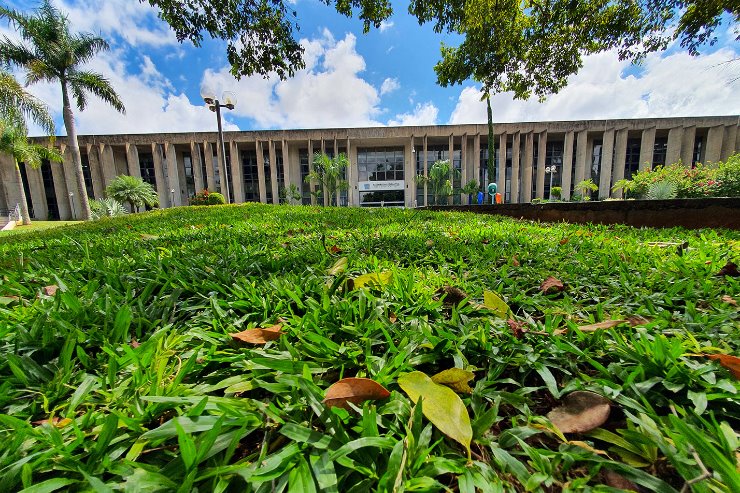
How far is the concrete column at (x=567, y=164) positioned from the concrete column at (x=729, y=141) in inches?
537

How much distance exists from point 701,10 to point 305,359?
406 inches

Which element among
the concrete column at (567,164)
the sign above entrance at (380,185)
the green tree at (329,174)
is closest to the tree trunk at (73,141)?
the green tree at (329,174)

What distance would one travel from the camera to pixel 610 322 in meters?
1.00

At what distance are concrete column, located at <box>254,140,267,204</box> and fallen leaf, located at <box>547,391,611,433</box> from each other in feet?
108

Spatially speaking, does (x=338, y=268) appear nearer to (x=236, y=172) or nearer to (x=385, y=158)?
Result: (x=236, y=172)

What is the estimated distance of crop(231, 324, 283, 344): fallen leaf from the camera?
96 centimetres

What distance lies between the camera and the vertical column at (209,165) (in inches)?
1198

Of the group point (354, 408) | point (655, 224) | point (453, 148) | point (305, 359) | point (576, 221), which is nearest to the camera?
point (354, 408)

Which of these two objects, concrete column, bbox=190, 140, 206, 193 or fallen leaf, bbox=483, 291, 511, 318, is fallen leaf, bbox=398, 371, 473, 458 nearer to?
fallen leaf, bbox=483, 291, 511, 318

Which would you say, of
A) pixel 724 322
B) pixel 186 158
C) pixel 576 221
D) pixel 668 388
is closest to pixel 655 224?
pixel 576 221

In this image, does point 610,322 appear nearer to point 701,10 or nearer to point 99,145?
A: point 701,10

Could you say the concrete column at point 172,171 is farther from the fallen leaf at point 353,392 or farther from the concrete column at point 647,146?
the concrete column at point 647,146

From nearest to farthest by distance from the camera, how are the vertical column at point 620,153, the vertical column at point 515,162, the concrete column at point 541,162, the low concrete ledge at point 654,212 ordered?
the low concrete ledge at point 654,212 < the vertical column at point 620,153 < the concrete column at point 541,162 < the vertical column at point 515,162

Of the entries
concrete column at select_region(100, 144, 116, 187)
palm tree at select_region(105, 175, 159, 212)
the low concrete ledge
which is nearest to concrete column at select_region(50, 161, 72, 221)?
concrete column at select_region(100, 144, 116, 187)
